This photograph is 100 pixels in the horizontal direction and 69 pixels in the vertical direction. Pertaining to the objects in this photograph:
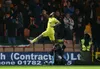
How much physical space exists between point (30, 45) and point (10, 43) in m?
0.86

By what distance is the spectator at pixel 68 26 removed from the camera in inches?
776

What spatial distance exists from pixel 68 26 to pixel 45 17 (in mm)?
1064

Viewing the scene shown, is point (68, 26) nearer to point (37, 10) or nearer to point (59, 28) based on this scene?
point (59, 28)

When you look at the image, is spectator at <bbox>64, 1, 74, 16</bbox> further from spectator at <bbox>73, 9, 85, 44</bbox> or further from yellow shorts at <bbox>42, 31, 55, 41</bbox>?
yellow shorts at <bbox>42, 31, 55, 41</bbox>

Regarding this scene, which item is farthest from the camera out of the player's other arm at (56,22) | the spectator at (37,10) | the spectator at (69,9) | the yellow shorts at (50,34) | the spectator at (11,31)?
the spectator at (69,9)

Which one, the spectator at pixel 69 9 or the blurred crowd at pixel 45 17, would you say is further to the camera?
the spectator at pixel 69 9

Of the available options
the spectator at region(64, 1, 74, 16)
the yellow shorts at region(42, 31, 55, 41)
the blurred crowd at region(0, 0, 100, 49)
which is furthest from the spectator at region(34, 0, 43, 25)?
the spectator at region(64, 1, 74, 16)

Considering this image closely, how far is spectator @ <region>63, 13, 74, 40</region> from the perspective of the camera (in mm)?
19703

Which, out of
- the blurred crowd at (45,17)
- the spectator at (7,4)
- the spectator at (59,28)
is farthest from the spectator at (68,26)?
the spectator at (7,4)

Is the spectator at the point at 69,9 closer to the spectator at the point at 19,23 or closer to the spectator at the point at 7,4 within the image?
the spectator at the point at 19,23

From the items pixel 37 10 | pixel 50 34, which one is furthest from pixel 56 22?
pixel 37 10

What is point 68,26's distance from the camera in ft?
64.9

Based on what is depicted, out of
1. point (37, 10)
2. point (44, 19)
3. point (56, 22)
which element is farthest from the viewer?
point (37, 10)

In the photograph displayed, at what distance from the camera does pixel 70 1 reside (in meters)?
20.7
